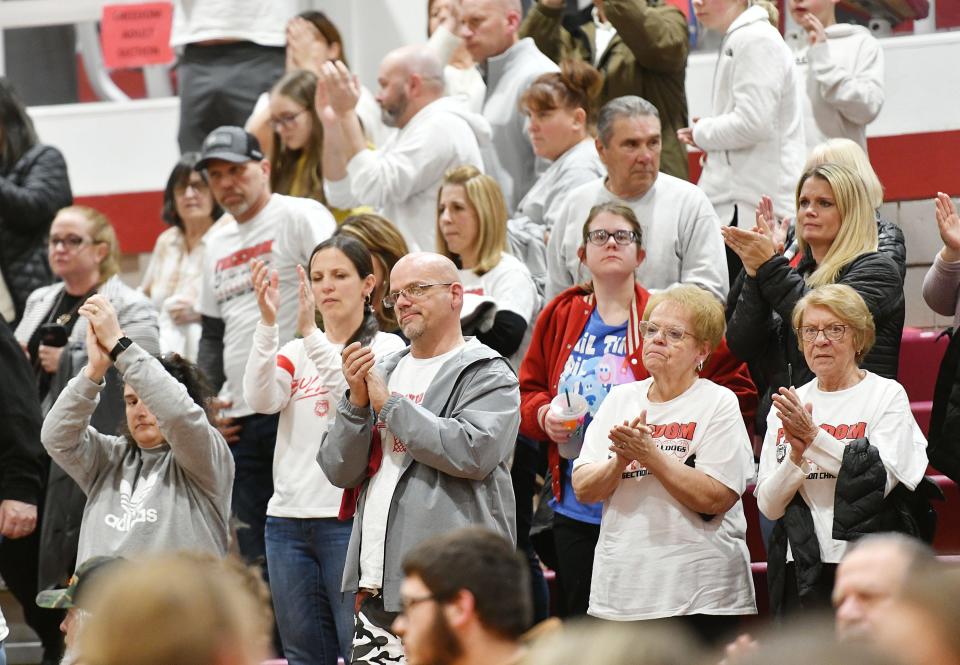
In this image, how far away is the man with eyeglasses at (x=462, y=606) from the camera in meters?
2.85

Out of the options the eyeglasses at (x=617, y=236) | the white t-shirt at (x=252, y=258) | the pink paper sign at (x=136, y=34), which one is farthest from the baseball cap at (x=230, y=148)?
the pink paper sign at (x=136, y=34)

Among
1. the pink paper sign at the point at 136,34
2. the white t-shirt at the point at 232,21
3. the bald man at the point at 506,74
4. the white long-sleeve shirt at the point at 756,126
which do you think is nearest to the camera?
the white long-sleeve shirt at the point at 756,126

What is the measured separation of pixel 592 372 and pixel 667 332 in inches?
17.9

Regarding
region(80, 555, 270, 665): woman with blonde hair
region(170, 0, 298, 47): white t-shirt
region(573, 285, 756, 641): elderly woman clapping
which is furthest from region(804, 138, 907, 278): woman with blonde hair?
region(170, 0, 298, 47): white t-shirt

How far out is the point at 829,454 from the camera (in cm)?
431

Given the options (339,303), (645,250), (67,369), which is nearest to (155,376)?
(339,303)

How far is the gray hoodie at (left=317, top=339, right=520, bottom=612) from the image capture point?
4309 mm

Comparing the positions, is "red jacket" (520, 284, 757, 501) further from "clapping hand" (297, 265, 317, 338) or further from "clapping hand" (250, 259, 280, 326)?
"clapping hand" (250, 259, 280, 326)

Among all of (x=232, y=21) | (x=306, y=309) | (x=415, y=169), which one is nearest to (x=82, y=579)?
(x=306, y=309)

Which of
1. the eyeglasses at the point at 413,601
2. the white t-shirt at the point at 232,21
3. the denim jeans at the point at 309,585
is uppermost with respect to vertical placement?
the white t-shirt at the point at 232,21

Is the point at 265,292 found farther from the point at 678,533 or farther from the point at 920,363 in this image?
the point at 920,363

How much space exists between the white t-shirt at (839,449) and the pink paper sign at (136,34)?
5.73m

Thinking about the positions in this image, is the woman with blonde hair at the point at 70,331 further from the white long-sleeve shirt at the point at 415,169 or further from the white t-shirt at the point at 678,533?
the white t-shirt at the point at 678,533

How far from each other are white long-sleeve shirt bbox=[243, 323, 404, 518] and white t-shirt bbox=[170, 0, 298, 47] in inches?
117
